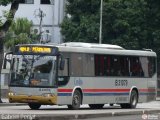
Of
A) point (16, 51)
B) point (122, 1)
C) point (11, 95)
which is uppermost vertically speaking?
point (122, 1)

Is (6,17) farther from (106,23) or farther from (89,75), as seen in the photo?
(106,23)

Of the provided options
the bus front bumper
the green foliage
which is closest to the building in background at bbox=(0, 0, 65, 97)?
the green foliage

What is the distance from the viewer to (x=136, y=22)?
64438 millimetres

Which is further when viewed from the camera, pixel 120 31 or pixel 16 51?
pixel 120 31

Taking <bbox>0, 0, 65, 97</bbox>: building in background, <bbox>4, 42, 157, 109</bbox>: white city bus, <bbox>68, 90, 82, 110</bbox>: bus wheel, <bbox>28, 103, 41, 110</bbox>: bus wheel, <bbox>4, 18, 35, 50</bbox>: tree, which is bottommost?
<bbox>28, 103, 41, 110</bbox>: bus wheel

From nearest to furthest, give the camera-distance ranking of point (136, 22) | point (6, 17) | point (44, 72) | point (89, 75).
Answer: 1. point (44, 72)
2. point (89, 75)
3. point (6, 17)
4. point (136, 22)

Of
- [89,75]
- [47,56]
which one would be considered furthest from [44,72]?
[89,75]

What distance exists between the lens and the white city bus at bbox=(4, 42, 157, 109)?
3142cm

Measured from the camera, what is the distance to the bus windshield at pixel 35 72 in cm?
3136

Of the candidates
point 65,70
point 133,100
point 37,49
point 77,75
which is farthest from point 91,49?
point 133,100

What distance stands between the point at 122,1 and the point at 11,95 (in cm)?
3610

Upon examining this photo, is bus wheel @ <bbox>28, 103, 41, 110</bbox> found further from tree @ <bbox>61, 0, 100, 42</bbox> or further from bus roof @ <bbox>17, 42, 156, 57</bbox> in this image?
tree @ <bbox>61, 0, 100, 42</bbox>

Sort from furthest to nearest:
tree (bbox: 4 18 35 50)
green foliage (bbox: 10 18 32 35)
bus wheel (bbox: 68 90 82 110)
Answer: green foliage (bbox: 10 18 32 35) < tree (bbox: 4 18 35 50) < bus wheel (bbox: 68 90 82 110)

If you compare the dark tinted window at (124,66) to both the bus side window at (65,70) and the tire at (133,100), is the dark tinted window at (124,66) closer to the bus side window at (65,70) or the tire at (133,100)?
the tire at (133,100)
